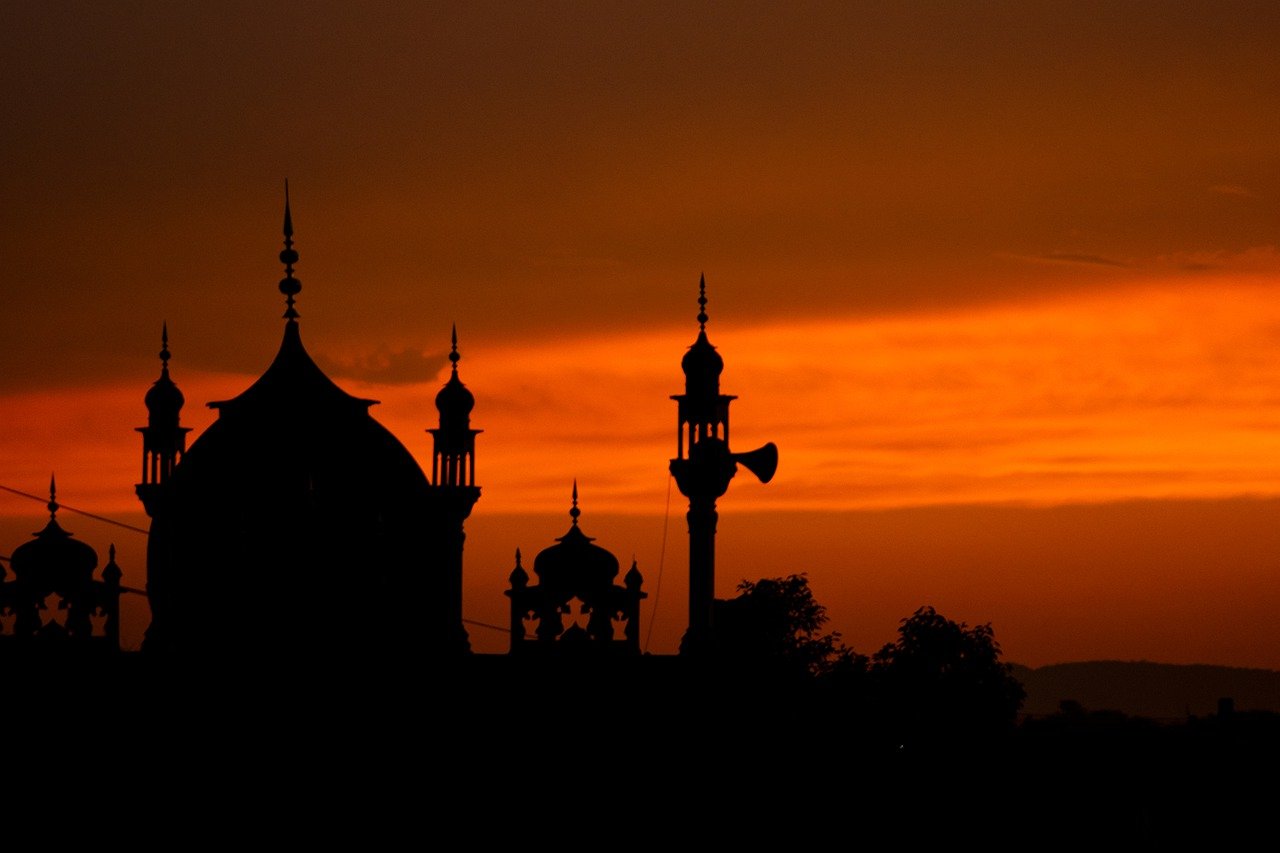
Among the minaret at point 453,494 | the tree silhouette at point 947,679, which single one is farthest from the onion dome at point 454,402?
the tree silhouette at point 947,679

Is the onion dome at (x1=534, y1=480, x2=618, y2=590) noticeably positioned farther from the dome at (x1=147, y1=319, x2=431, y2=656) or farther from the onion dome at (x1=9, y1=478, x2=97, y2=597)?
the onion dome at (x1=9, y1=478, x2=97, y2=597)

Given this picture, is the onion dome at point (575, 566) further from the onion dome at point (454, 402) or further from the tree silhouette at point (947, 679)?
the tree silhouette at point (947, 679)

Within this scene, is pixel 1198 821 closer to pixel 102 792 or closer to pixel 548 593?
pixel 548 593

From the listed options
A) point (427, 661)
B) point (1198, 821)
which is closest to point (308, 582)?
point (427, 661)

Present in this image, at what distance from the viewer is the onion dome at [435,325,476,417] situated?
2185 inches

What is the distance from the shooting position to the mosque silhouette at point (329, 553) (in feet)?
158

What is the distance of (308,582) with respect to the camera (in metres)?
50.0

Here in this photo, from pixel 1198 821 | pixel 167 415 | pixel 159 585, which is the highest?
pixel 167 415

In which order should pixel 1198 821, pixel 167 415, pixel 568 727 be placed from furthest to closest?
pixel 1198 821
pixel 167 415
pixel 568 727

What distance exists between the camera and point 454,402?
5594 cm

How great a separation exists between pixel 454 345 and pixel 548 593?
20.2ft

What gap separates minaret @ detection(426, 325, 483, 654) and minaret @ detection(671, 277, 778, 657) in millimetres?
7214

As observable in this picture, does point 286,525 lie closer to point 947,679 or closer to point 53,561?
point 53,561

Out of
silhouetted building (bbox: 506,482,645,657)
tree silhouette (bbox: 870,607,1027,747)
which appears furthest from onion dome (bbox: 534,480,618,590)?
tree silhouette (bbox: 870,607,1027,747)
